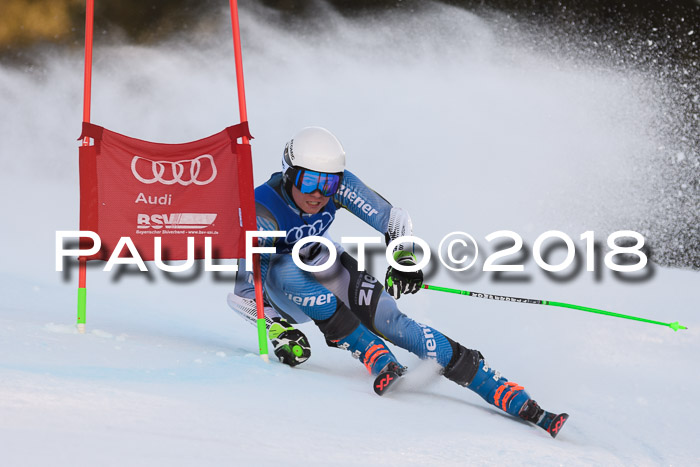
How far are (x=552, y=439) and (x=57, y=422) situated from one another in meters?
1.66

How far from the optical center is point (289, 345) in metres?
3.02

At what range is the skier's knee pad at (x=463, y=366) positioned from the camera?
295 cm

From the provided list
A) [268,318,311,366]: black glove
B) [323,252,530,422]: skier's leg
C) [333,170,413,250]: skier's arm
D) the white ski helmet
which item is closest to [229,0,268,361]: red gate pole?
[268,318,311,366]: black glove

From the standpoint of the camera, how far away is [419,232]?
24.3ft

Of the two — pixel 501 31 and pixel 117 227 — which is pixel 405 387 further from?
pixel 501 31

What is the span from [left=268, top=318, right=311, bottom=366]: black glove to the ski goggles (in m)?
0.57

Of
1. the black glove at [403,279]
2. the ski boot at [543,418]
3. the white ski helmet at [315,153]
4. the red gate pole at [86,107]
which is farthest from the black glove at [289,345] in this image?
the ski boot at [543,418]

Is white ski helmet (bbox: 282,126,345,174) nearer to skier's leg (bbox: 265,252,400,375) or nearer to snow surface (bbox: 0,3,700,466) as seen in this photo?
skier's leg (bbox: 265,252,400,375)

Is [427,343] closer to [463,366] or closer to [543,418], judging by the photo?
[463,366]

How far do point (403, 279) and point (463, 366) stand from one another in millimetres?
408

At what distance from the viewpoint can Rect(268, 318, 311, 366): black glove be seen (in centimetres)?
300

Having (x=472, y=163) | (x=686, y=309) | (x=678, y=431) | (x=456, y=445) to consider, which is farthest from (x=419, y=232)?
(x=456, y=445)

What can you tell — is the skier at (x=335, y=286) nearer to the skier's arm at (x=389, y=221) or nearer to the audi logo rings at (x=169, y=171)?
the skier's arm at (x=389, y=221)

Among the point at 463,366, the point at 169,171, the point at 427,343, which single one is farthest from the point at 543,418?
the point at 169,171
